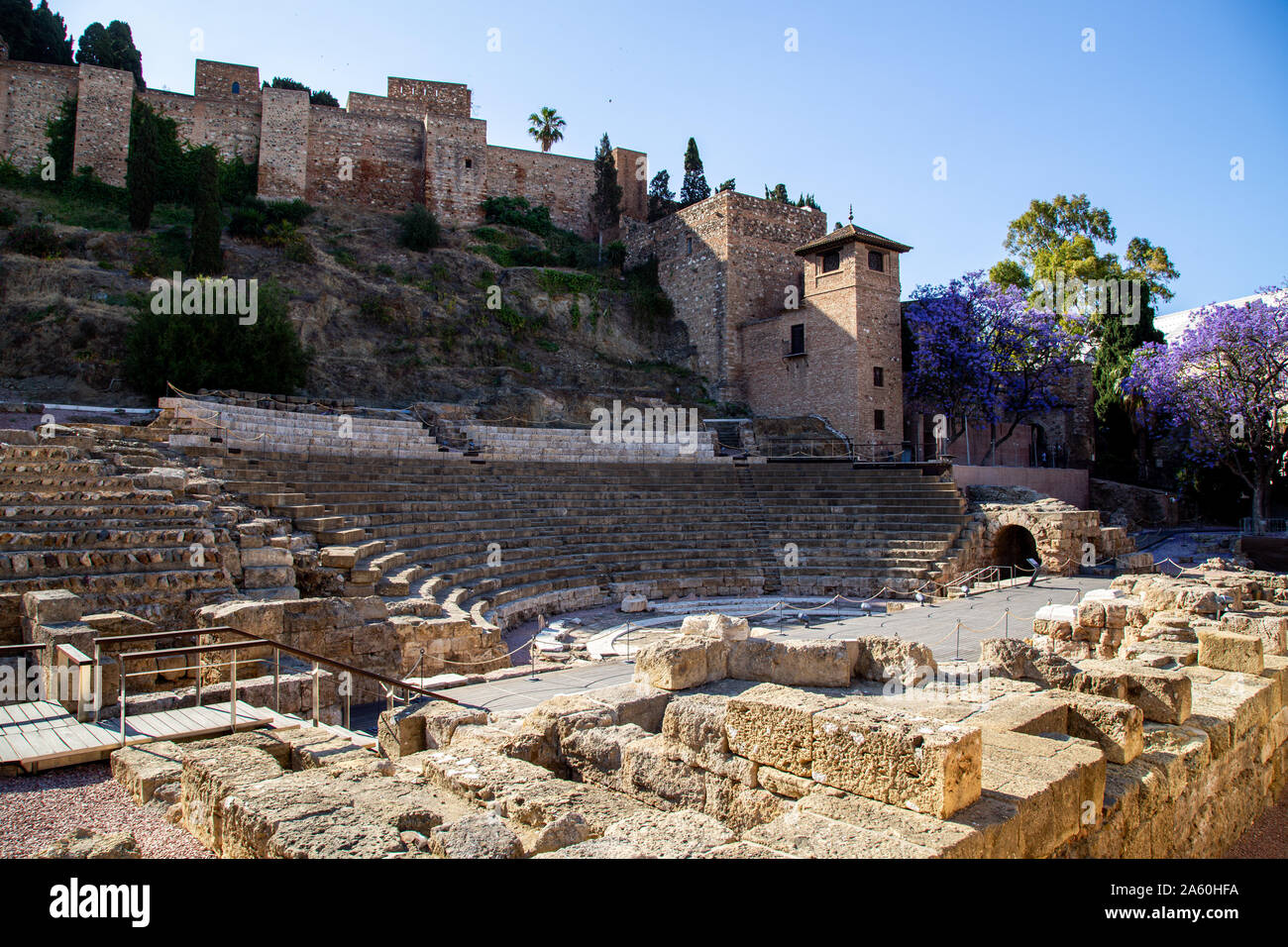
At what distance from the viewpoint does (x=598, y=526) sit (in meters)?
17.4

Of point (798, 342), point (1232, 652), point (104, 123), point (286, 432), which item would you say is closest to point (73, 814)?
point (1232, 652)

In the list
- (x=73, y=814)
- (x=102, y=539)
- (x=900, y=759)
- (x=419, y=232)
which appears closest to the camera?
(x=900, y=759)

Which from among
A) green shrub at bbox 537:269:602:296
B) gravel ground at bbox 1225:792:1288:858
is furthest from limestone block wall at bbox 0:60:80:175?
gravel ground at bbox 1225:792:1288:858

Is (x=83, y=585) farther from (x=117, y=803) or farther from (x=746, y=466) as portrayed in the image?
(x=746, y=466)

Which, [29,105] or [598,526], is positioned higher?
[29,105]

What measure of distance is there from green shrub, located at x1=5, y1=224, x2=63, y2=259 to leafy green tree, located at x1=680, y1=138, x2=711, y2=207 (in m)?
25.7

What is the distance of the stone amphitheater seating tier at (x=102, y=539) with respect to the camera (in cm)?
746

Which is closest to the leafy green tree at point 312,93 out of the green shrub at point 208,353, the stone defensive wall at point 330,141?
the stone defensive wall at point 330,141

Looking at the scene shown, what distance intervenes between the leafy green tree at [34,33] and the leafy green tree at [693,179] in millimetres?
27315

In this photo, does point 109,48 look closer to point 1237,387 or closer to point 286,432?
point 286,432

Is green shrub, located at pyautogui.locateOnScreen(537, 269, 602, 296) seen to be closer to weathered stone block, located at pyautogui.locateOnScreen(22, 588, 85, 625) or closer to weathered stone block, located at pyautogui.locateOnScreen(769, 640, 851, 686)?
weathered stone block, located at pyautogui.locateOnScreen(769, 640, 851, 686)

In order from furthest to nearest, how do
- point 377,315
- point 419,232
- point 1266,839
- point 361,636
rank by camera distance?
1. point 419,232
2. point 377,315
3. point 361,636
4. point 1266,839

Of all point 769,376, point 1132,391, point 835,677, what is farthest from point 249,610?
point 1132,391

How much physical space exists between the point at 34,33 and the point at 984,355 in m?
40.9
